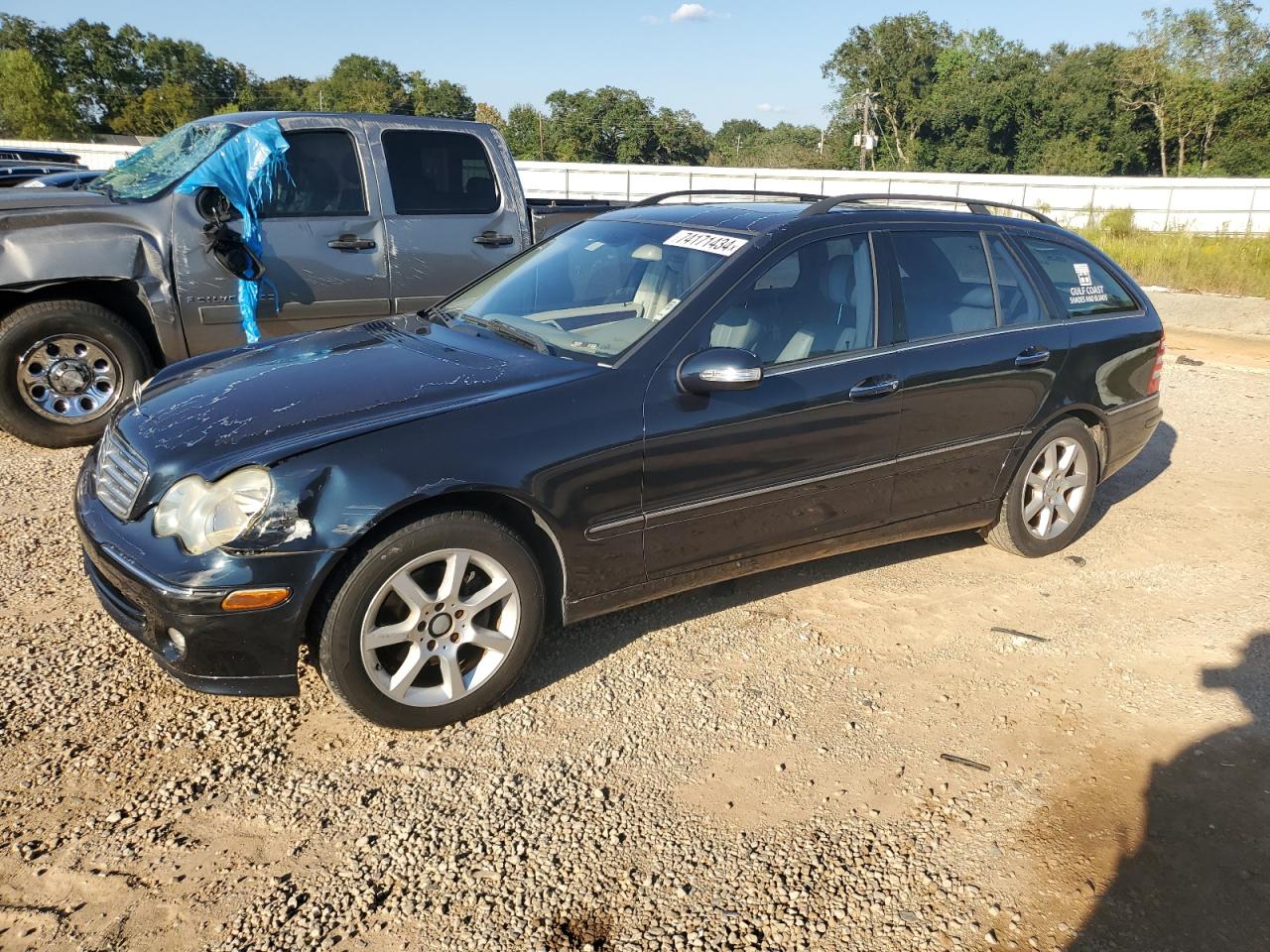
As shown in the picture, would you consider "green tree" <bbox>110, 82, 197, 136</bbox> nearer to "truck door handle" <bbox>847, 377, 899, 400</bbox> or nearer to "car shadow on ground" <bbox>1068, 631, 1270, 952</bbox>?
"truck door handle" <bbox>847, 377, 899, 400</bbox>

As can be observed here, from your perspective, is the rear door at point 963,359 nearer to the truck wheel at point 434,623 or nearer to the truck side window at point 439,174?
the truck wheel at point 434,623

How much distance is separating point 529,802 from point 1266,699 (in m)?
2.88

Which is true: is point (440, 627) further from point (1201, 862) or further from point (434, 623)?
point (1201, 862)

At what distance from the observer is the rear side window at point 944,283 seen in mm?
4180

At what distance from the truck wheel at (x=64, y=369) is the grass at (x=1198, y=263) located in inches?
655

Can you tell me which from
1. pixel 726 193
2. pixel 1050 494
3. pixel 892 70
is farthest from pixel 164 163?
pixel 892 70

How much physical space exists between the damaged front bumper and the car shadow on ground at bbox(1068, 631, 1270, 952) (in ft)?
7.69

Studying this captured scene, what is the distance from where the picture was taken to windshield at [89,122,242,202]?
236 inches

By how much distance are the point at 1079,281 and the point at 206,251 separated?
16.5 feet

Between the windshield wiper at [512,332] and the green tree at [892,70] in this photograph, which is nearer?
the windshield wiper at [512,332]

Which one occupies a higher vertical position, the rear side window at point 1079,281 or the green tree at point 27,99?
the green tree at point 27,99

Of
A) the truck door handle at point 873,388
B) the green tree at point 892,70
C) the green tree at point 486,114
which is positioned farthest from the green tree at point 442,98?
the truck door handle at point 873,388

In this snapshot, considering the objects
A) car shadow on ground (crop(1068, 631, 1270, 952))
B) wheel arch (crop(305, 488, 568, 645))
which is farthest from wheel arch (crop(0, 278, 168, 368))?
car shadow on ground (crop(1068, 631, 1270, 952))

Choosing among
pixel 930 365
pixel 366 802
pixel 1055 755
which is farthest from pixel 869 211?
pixel 366 802
